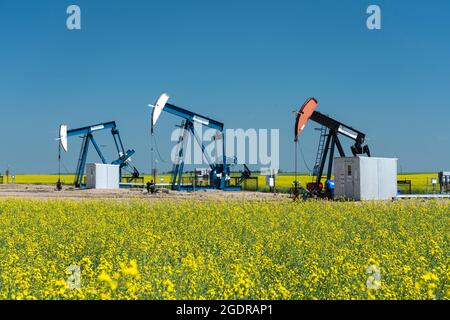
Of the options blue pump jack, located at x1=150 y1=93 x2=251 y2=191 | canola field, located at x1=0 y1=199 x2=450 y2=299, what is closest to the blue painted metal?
blue pump jack, located at x1=150 y1=93 x2=251 y2=191

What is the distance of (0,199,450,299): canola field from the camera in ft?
Result: 22.5

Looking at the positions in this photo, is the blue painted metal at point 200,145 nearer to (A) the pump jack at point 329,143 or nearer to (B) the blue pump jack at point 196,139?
(B) the blue pump jack at point 196,139

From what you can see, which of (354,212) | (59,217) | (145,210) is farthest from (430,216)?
(59,217)

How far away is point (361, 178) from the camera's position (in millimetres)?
33125

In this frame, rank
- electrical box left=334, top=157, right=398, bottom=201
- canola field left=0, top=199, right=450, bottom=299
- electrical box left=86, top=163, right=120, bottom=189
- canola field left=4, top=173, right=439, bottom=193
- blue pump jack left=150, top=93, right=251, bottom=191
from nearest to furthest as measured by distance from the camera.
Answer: canola field left=0, top=199, right=450, bottom=299 → electrical box left=334, top=157, right=398, bottom=201 → blue pump jack left=150, top=93, right=251, bottom=191 → electrical box left=86, top=163, right=120, bottom=189 → canola field left=4, top=173, right=439, bottom=193

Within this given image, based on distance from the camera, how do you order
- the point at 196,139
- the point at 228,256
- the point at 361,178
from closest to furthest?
the point at 228,256 → the point at 361,178 → the point at 196,139

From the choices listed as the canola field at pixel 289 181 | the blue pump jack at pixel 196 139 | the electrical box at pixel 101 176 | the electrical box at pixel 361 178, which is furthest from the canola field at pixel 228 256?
the canola field at pixel 289 181

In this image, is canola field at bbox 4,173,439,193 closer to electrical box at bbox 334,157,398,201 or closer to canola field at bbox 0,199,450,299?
electrical box at bbox 334,157,398,201

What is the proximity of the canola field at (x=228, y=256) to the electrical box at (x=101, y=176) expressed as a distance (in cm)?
2639

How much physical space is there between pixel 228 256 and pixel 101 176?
41601mm

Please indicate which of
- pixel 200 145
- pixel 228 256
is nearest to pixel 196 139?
pixel 200 145

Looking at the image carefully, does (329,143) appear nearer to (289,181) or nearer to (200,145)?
(200,145)

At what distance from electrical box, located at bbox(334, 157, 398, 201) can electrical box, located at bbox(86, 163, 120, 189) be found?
23289 mm
